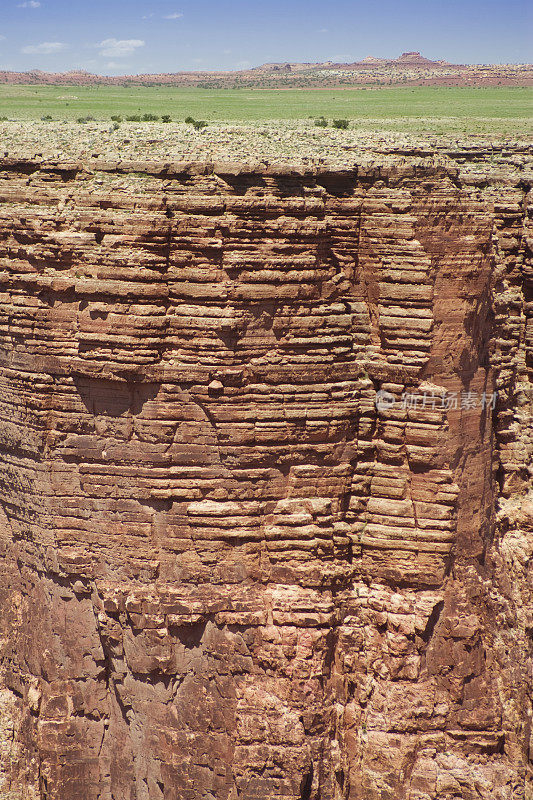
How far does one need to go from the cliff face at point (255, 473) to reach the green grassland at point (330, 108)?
15.3 feet

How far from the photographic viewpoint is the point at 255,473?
12.9 metres

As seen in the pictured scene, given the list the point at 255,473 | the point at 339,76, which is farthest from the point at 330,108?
the point at 339,76

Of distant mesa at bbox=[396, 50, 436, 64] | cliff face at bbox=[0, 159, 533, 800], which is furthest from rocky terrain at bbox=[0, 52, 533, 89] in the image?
cliff face at bbox=[0, 159, 533, 800]

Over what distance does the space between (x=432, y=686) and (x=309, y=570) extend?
109 inches

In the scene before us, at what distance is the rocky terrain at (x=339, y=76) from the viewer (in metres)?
37.5

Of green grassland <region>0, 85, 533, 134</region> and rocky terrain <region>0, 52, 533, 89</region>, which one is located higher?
rocky terrain <region>0, 52, 533, 89</region>

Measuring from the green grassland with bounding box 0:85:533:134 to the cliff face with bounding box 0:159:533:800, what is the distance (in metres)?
4.66

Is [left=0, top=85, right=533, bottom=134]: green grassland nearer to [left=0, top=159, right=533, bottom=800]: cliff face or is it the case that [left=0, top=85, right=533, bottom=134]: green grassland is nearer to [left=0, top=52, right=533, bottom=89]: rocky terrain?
[left=0, top=159, right=533, bottom=800]: cliff face

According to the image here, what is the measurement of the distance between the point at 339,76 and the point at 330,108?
22641mm

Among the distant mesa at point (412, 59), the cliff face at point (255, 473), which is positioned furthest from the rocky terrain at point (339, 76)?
the cliff face at point (255, 473)

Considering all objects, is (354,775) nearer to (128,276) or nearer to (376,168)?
(128,276)

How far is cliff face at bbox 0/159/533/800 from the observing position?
492 inches

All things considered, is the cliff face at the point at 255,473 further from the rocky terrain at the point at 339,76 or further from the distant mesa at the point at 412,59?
the distant mesa at the point at 412,59

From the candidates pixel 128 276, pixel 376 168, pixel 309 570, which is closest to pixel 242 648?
pixel 309 570
